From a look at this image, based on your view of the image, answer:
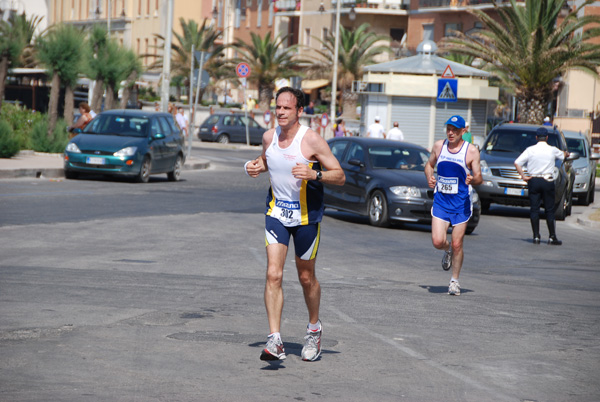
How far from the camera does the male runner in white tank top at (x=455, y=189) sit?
448 inches

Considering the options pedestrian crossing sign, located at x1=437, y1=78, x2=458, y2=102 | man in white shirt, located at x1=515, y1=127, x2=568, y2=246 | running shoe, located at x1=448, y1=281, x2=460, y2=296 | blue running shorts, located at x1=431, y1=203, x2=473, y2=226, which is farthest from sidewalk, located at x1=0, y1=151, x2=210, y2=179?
running shoe, located at x1=448, y1=281, x2=460, y2=296

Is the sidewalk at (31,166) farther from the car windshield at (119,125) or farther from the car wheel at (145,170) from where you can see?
the car wheel at (145,170)

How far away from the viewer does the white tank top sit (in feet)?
23.8

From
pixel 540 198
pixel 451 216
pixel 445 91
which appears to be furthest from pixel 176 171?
pixel 451 216

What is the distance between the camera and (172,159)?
88.9ft

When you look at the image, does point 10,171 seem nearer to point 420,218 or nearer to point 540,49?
point 420,218

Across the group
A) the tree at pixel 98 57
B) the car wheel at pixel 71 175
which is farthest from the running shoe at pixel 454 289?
the tree at pixel 98 57

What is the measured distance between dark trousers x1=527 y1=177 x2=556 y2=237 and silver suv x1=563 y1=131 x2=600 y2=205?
955 centimetres

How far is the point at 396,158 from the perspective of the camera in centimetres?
1967

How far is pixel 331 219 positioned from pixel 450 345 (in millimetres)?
11834

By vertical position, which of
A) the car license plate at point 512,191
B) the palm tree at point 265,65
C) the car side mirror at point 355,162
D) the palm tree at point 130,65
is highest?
the palm tree at point 265,65

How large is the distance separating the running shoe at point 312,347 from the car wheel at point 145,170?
18462mm

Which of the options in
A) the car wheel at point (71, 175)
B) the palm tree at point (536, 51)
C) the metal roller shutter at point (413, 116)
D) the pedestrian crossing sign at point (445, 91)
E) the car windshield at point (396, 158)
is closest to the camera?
the car windshield at point (396, 158)

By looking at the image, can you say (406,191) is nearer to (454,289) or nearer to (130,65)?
(454,289)
